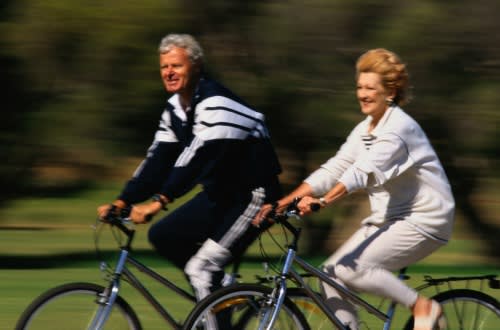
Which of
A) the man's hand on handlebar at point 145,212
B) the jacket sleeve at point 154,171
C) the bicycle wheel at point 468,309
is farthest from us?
the jacket sleeve at point 154,171

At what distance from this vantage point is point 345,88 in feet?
36.9

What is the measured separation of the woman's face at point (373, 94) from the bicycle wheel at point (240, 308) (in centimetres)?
96

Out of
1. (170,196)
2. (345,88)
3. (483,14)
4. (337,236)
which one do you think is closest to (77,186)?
(337,236)

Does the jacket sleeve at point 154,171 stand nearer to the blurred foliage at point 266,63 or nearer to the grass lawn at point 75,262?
the grass lawn at point 75,262

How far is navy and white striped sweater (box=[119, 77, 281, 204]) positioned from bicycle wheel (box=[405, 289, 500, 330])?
1.05 metres

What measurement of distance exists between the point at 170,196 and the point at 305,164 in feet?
20.3

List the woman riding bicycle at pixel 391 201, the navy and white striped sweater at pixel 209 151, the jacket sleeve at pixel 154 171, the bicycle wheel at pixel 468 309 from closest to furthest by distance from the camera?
the woman riding bicycle at pixel 391 201 < the navy and white striped sweater at pixel 209 151 < the bicycle wheel at pixel 468 309 < the jacket sleeve at pixel 154 171

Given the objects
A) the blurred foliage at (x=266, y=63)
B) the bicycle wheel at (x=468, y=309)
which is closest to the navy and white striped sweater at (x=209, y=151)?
the bicycle wheel at (x=468, y=309)

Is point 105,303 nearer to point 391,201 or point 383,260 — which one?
point 383,260

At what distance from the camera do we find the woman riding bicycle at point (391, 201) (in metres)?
5.50

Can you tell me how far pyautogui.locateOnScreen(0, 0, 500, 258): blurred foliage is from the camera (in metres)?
11.0

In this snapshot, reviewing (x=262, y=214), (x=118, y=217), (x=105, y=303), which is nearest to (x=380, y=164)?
(x=262, y=214)

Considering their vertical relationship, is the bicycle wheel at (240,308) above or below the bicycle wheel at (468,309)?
below

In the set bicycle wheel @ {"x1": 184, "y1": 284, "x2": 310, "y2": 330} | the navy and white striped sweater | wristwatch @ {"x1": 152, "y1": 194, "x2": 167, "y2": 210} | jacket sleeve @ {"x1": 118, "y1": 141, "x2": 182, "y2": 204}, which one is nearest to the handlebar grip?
bicycle wheel @ {"x1": 184, "y1": 284, "x2": 310, "y2": 330}
